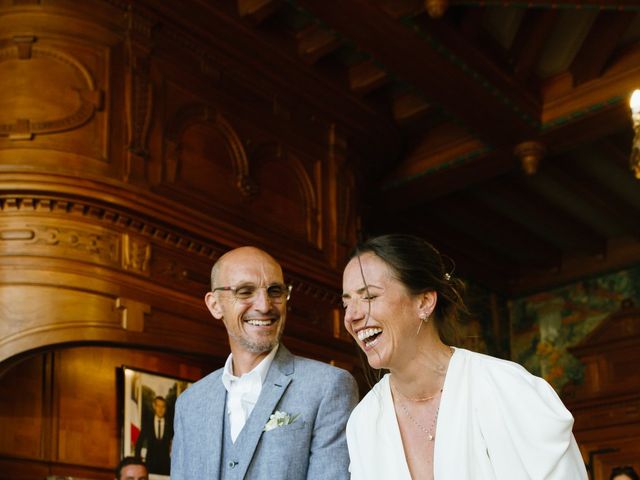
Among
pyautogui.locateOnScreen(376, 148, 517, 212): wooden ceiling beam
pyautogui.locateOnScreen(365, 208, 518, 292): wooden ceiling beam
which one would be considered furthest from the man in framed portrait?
pyautogui.locateOnScreen(365, 208, 518, 292): wooden ceiling beam

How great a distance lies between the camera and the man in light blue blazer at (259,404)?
3592 millimetres

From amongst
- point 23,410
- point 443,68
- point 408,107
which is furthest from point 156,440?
point 408,107

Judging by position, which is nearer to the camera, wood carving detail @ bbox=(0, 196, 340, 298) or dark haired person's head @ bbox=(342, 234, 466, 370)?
dark haired person's head @ bbox=(342, 234, 466, 370)

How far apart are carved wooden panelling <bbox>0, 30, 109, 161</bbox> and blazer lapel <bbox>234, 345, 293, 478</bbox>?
3827mm

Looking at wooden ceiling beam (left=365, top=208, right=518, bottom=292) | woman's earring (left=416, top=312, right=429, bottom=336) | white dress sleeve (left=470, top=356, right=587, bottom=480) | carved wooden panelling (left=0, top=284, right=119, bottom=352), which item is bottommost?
white dress sleeve (left=470, top=356, right=587, bottom=480)

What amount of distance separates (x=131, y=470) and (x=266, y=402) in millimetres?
3471

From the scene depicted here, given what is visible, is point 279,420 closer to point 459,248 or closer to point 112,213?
point 112,213

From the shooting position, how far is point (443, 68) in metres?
8.60

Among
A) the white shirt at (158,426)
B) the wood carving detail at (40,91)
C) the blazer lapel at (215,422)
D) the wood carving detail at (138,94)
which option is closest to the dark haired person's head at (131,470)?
the white shirt at (158,426)

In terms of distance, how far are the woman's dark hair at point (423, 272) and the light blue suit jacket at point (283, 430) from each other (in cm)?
78

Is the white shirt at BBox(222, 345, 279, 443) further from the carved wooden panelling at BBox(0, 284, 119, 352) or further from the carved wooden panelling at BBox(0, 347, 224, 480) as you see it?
the carved wooden panelling at BBox(0, 347, 224, 480)

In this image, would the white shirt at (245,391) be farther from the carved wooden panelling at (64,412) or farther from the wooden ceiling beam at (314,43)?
the wooden ceiling beam at (314,43)

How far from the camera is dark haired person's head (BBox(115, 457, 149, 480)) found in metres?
6.76

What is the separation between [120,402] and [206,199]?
1.82 meters
